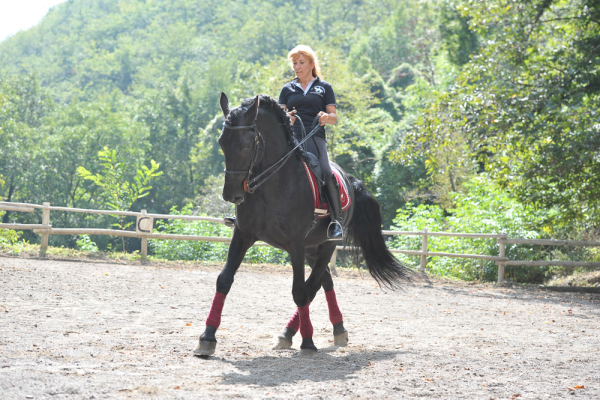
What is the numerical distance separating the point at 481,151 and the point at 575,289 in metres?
→ 3.68

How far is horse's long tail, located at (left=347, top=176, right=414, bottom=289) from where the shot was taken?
262 inches

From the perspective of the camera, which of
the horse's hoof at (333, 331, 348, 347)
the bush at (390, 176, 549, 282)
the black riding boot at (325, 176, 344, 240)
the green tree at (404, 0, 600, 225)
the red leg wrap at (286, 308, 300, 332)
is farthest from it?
the bush at (390, 176, 549, 282)

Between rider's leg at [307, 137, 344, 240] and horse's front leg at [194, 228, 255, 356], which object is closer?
horse's front leg at [194, 228, 255, 356]

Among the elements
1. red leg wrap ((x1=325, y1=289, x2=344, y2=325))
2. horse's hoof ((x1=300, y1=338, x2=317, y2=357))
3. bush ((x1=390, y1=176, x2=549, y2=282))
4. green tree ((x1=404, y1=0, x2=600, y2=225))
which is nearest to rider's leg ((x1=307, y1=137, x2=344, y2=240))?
red leg wrap ((x1=325, y1=289, x2=344, y2=325))

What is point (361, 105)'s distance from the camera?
2955 cm

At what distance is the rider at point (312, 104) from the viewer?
5.64m

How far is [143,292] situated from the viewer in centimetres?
937

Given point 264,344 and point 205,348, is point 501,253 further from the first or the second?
point 205,348

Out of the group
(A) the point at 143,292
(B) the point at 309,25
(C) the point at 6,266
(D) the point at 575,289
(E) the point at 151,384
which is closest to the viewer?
(E) the point at 151,384

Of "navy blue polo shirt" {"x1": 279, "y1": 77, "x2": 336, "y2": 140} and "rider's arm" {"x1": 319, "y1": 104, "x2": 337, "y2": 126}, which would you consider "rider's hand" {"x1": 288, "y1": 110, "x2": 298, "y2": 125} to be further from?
"rider's arm" {"x1": 319, "y1": 104, "x2": 337, "y2": 126}

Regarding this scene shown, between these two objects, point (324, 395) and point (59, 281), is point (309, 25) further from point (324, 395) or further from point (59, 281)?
point (324, 395)

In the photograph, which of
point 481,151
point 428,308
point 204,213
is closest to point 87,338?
point 428,308

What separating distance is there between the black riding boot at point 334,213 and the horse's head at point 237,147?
3.86ft

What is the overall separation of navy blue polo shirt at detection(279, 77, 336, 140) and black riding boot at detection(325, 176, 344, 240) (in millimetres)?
577
